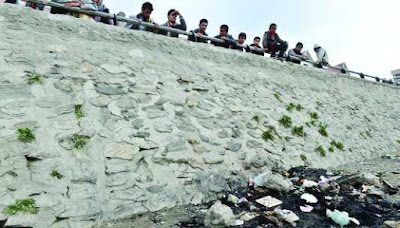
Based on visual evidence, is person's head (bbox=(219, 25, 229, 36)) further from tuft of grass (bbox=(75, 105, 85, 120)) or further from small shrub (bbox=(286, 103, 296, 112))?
tuft of grass (bbox=(75, 105, 85, 120))

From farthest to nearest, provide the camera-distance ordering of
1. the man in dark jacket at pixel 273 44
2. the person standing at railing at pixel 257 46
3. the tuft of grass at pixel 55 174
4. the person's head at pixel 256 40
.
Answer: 1. the person's head at pixel 256 40
2. the man in dark jacket at pixel 273 44
3. the person standing at railing at pixel 257 46
4. the tuft of grass at pixel 55 174

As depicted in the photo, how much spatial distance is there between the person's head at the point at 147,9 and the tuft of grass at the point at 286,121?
144 inches

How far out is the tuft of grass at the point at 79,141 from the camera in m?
4.70

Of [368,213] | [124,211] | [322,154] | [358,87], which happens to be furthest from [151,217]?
[358,87]

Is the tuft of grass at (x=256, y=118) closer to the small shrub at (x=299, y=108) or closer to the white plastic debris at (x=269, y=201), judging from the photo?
the small shrub at (x=299, y=108)

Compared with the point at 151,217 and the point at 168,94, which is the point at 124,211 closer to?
the point at 151,217

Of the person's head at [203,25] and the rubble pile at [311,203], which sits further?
the person's head at [203,25]

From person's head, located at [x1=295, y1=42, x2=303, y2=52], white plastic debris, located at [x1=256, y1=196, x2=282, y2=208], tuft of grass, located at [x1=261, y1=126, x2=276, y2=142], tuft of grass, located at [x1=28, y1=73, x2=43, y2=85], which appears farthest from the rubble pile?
person's head, located at [x1=295, y1=42, x2=303, y2=52]

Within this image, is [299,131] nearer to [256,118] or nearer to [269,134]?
[269,134]

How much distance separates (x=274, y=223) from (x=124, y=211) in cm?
189

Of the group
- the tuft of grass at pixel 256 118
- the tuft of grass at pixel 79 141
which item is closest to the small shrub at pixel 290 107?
the tuft of grass at pixel 256 118

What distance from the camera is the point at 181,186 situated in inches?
202

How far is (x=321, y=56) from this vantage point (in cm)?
1163

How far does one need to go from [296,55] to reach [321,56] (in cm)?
151
